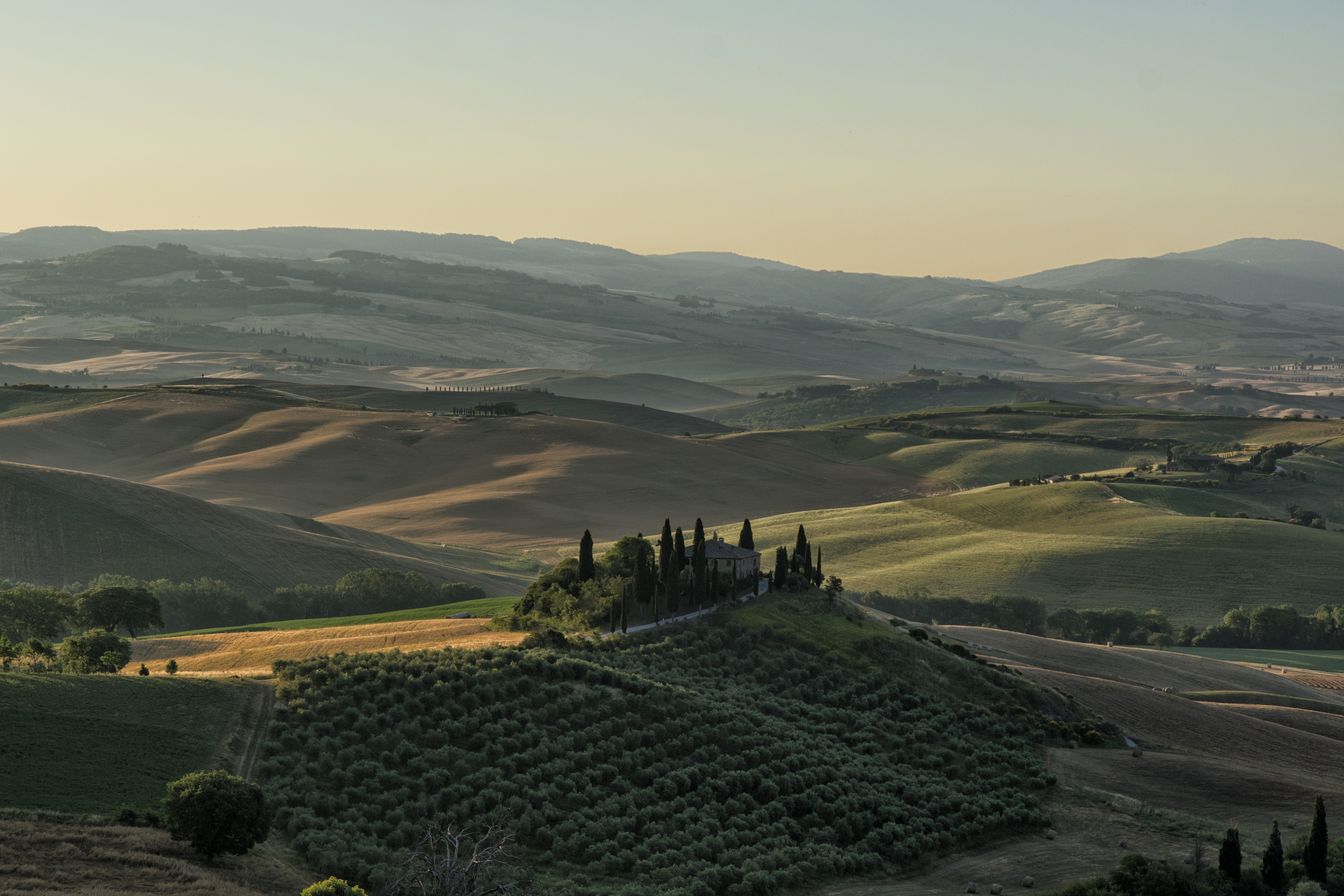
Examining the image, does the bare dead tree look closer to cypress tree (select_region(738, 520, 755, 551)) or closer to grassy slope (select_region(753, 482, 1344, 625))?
cypress tree (select_region(738, 520, 755, 551))

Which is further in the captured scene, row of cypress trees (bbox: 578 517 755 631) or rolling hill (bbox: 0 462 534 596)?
rolling hill (bbox: 0 462 534 596)

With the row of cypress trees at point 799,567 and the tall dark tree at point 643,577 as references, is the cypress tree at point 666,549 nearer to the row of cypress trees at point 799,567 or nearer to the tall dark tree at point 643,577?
the tall dark tree at point 643,577

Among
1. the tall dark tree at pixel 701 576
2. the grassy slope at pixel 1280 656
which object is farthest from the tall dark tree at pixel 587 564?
the grassy slope at pixel 1280 656

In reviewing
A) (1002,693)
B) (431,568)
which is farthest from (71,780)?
(431,568)

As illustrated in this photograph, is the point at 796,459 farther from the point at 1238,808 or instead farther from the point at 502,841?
the point at 502,841


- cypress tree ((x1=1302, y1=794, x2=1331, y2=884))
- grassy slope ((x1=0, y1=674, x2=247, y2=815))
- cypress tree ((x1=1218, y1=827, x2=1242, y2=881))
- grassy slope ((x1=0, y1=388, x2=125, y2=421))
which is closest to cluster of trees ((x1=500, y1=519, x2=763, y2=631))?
grassy slope ((x1=0, y1=674, x2=247, y2=815))
